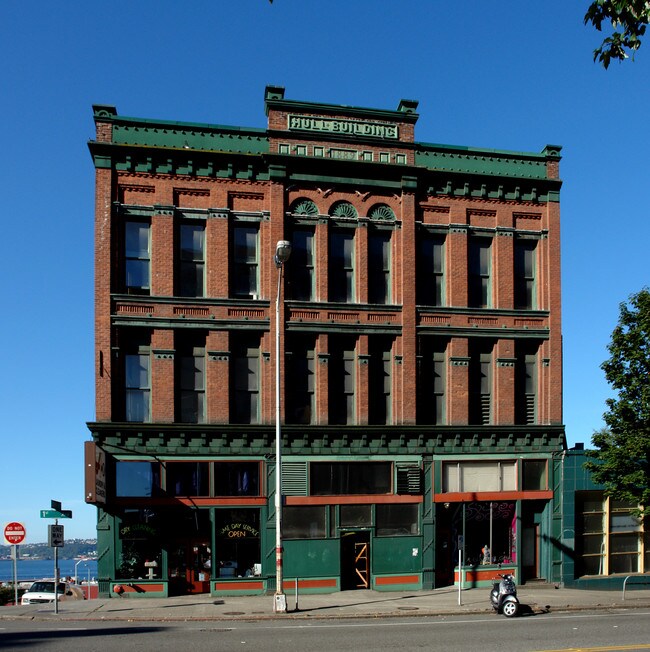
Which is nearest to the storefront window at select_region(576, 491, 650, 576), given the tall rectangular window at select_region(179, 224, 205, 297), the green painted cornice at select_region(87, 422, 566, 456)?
the green painted cornice at select_region(87, 422, 566, 456)

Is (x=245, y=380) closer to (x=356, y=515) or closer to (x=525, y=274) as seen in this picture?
(x=356, y=515)

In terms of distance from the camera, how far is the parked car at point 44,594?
38.1 meters

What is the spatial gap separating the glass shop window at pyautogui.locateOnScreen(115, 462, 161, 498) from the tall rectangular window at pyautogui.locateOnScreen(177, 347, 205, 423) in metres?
2.15

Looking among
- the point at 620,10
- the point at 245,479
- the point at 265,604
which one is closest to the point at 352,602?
the point at 265,604

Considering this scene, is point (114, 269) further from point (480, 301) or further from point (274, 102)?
point (480, 301)

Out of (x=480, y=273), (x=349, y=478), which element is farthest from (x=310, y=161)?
(x=349, y=478)

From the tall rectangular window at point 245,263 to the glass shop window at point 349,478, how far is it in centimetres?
698

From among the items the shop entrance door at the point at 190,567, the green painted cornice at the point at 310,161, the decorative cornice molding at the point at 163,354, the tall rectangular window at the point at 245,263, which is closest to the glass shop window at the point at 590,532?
the green painted cornice at the point at 310,161

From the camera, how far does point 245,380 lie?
31.3 meters

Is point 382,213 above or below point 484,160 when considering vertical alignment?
below

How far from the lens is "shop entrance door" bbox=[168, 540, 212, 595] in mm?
29703

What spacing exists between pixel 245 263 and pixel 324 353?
4543 mm

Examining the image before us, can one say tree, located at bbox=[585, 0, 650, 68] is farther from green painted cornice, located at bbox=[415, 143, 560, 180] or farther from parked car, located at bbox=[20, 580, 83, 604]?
parked car, located at bbox=[20, 580, 83, 604]

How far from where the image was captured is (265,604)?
89.7 feet
